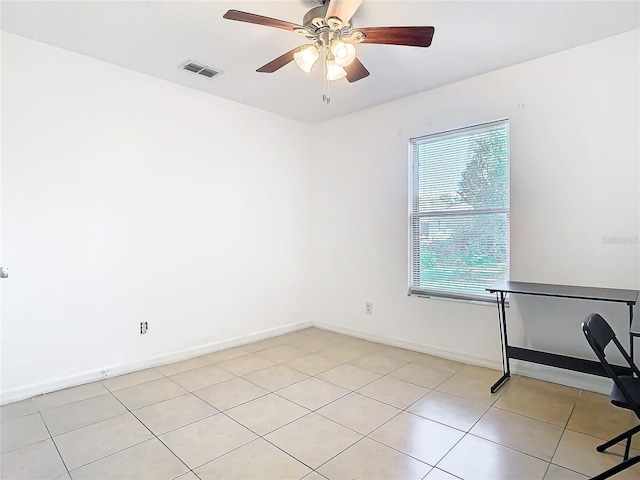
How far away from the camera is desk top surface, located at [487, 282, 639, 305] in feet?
7.04

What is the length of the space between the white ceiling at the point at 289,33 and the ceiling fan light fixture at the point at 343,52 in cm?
28

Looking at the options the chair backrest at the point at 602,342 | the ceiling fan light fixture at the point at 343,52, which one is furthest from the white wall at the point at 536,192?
the ceiling fan light fixture at the point at 343,52

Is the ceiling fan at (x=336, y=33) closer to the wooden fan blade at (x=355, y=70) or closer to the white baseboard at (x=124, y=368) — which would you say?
the wooden fan blade at (x=355, y=70)

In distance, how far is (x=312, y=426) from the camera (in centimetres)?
220

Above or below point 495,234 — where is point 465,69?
above

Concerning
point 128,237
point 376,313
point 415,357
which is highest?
point 128,237

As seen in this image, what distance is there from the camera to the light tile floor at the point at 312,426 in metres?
1.80

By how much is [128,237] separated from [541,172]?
338 centimetres

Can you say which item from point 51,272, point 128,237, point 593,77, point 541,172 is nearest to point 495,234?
point 541,172

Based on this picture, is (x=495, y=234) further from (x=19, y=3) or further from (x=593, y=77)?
(x=19, y=3)

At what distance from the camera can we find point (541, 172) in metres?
2.85

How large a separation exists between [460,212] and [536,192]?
633 millimetres

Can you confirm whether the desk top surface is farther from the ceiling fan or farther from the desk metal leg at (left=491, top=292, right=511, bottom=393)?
the ceiling fan

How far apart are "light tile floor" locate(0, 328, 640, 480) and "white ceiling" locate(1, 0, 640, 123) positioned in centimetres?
249
